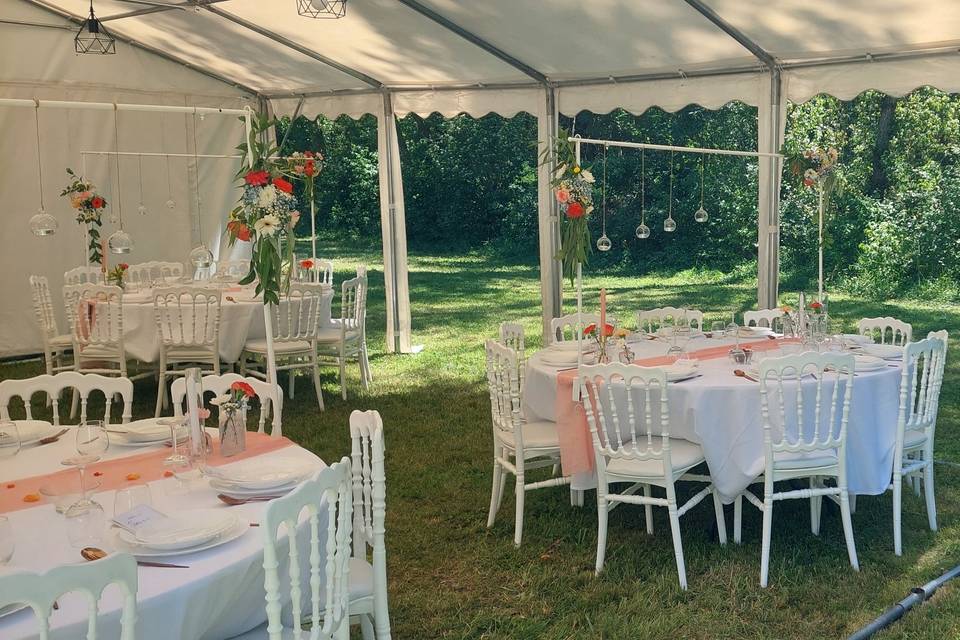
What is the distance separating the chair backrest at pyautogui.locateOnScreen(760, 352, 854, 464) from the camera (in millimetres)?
4094

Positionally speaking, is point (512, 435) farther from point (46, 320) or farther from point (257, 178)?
point (46, 320)

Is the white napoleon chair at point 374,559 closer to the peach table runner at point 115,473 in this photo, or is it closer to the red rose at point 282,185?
the peach table runner at point 115,473

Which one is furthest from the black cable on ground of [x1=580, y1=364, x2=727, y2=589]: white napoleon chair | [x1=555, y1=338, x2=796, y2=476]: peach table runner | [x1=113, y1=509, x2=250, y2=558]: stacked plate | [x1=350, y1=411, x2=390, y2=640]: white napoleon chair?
[x1=113, y1=509, x2=250, y2=558]: stacked plate

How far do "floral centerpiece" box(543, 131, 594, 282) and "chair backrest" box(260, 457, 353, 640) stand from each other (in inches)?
85.8

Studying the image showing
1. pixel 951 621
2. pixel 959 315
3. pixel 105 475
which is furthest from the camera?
pixel 959 315

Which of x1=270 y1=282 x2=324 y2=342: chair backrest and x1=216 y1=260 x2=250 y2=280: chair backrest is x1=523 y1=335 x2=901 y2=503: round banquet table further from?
x1=216 y1=260 x2=250 y2=280: chair backrest

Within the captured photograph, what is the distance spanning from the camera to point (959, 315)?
11.8m

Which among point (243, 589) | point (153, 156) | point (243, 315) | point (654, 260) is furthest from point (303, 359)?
point (654, 260)

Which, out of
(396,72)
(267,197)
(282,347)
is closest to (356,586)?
(267,197)

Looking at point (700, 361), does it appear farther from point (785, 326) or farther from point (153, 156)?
point (153, 156)

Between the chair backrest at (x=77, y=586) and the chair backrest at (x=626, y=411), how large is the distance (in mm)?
2421

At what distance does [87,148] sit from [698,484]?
685 centimetres

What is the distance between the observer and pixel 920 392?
458cm

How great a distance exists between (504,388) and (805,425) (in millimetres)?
1328
